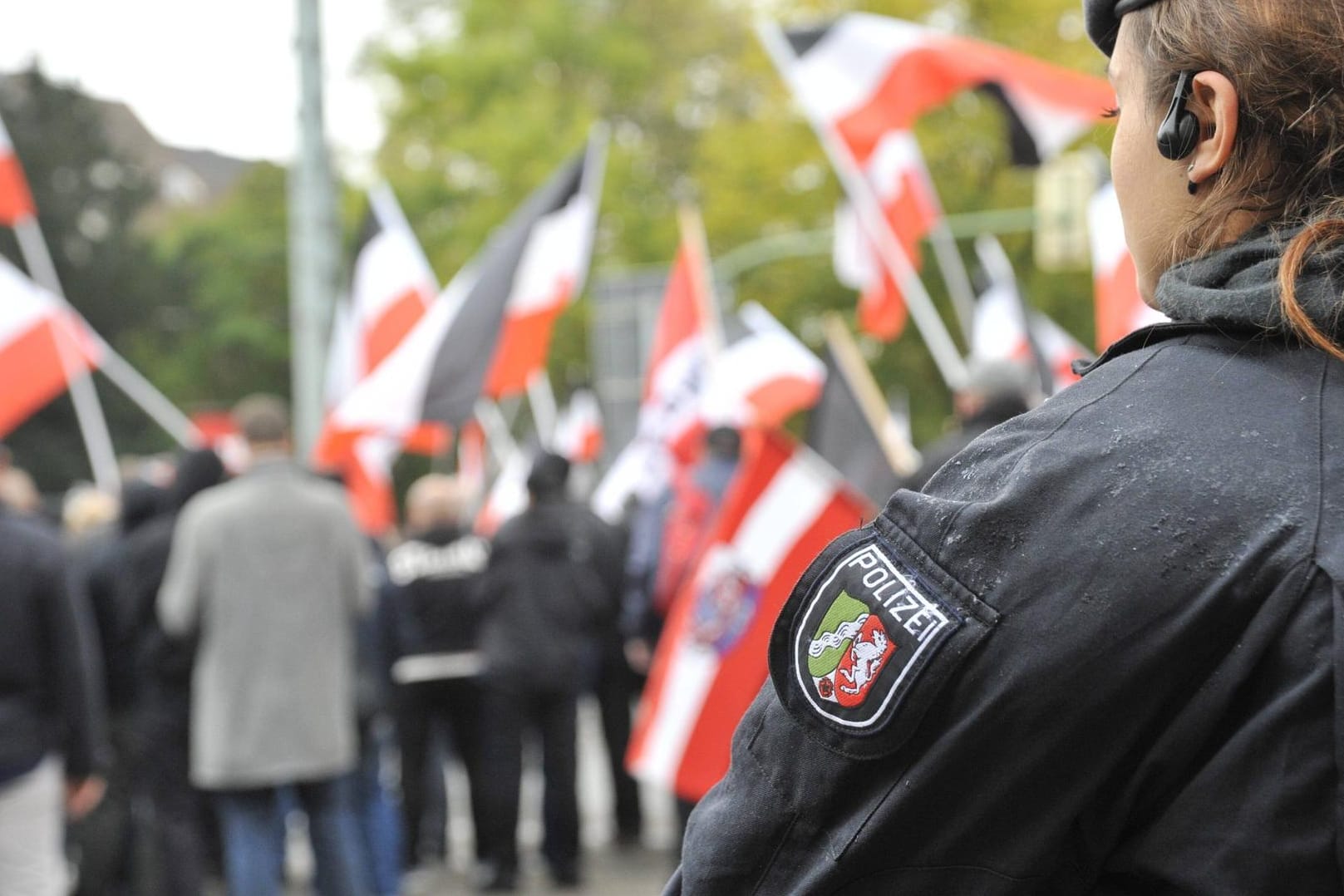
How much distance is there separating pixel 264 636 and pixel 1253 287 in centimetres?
515

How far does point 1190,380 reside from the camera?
3.73 feet

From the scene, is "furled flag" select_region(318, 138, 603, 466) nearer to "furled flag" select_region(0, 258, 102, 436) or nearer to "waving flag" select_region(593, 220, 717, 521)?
"waving flag" select_region(593, 220, 717, 521)

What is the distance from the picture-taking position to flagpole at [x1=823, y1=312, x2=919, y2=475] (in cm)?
579

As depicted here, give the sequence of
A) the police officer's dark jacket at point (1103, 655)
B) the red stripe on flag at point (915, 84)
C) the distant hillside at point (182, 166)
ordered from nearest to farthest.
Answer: the police officer's dark jacket at point (1103, 655) → the red stripe on flag at point (915, 84) → the distant hillside at point (182, 166)

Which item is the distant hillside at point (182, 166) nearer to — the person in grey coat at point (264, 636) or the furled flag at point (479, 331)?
the furled flag at point (479, 331)

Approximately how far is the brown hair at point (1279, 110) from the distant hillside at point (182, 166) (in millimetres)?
42342

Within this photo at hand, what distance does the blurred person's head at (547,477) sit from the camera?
800 centimetres

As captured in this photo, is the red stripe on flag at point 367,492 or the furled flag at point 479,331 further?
the red stripe on flag at point 367,492

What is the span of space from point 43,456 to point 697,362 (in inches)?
997

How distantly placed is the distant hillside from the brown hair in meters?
42.3

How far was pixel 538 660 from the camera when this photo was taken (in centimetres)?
793

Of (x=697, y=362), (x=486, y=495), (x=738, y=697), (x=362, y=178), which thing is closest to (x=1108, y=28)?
(x=738, y=697)

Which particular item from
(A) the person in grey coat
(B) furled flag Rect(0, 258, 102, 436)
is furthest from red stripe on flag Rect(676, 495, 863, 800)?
(B) furled flag Rect(0, 258, 102, 436)

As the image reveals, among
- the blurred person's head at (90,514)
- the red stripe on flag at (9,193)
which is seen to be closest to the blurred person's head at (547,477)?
the blurred person's head at (90,514)
